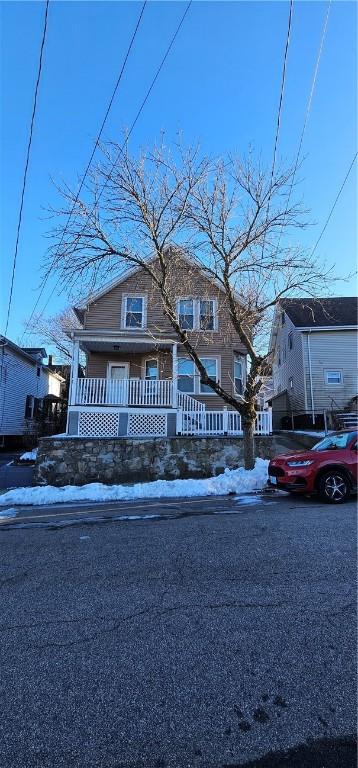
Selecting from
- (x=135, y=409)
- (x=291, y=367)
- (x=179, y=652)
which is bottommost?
(x=179, y=652)

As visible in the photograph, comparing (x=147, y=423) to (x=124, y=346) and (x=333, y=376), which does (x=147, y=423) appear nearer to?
(x=124, y=346)

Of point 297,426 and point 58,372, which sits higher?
point 58,372

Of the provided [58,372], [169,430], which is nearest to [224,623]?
[169,430]

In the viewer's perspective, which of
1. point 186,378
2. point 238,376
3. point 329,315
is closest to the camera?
point 186,378

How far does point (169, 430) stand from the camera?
14.8m

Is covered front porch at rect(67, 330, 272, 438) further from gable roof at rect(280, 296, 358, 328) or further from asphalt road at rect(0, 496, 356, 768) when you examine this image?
gable roof at rect(280, 296, 358, 328)

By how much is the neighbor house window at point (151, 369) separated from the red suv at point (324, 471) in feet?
32.2

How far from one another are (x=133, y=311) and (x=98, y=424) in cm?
631

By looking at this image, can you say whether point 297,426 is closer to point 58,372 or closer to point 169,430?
point 169,430

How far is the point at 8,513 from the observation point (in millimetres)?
8680

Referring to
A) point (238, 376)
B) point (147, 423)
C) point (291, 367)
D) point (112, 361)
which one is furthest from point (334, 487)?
point (291, 367)

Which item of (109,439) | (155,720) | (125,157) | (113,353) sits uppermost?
(125,157)

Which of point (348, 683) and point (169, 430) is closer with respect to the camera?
point (348, 683)

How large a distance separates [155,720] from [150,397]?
13.4m
